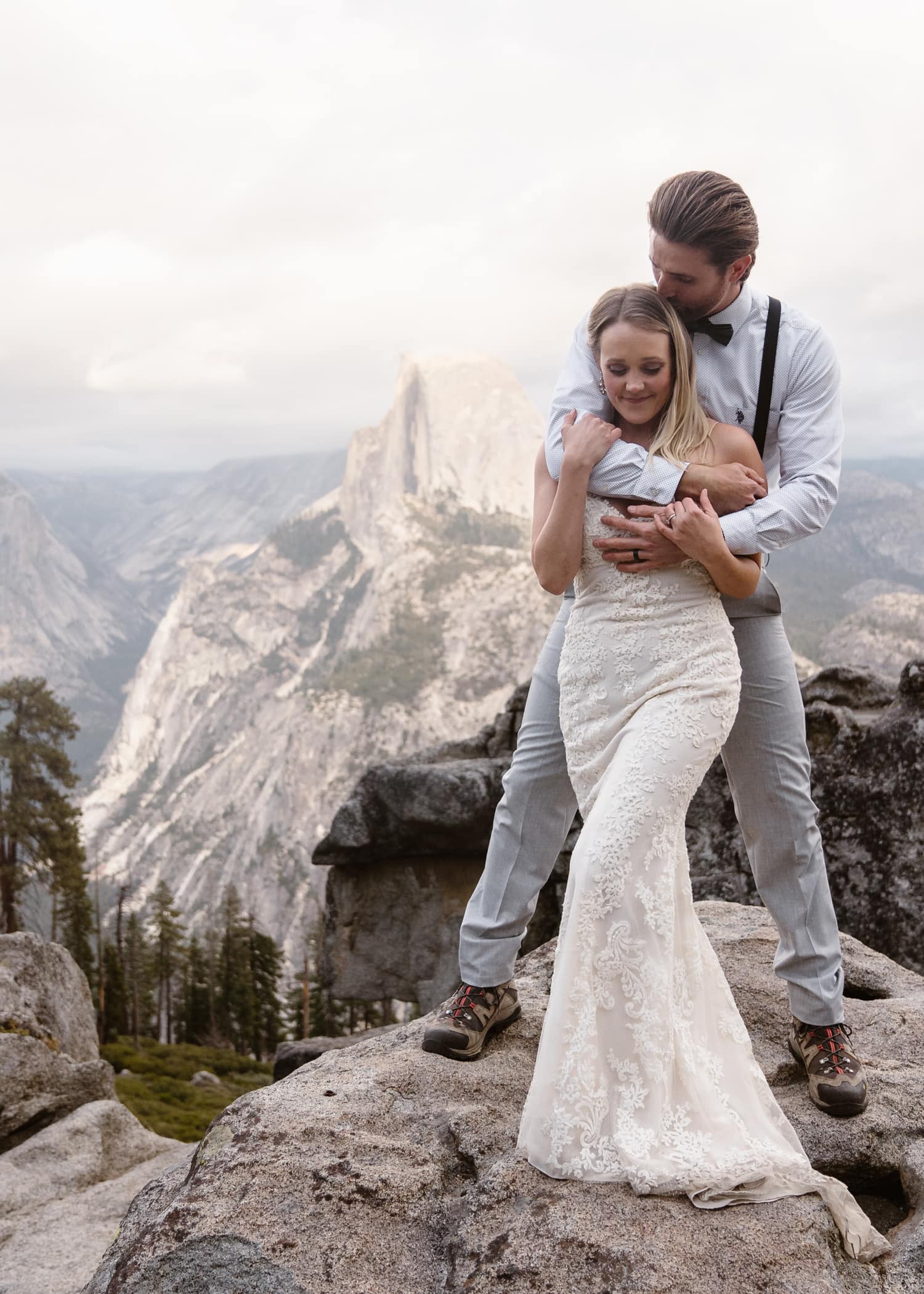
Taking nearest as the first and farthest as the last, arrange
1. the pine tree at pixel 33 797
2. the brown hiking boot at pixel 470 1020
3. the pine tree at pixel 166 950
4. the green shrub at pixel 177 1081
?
the brown hiking boot at pixel 470 1020 < the pine tree at pixel 33 797 < the green shrub at pixel 177 1081 < the pine tree at pixel 166 950

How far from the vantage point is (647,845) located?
3482mm

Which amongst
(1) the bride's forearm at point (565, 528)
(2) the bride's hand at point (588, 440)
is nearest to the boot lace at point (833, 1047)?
(1) the bride's forearm at point (565, 528)

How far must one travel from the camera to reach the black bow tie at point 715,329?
13.9 ft

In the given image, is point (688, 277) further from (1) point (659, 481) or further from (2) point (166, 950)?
(2) point (166, 950)

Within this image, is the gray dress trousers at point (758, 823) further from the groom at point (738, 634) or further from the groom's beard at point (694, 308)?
the groom's beard at point (694, 308)

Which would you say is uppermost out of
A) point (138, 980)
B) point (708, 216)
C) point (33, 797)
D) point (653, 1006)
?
A: point (708, 216)

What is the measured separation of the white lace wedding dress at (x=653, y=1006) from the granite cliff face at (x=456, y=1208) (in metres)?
0.11

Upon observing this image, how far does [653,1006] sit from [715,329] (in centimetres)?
282

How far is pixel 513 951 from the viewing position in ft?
14.9

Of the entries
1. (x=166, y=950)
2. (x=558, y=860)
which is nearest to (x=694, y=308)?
(x=558, y=860)

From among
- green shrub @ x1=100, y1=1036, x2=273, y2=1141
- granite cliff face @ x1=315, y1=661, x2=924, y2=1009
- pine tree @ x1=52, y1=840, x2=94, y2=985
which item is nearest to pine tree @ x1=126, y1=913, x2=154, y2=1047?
green shrub @ x1=100, y1=1036, x2=273, y2=1141

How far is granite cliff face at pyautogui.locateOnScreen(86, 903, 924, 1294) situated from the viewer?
3.00 meters

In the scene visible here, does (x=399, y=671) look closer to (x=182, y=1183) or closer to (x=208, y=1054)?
(x=208, y=1054)

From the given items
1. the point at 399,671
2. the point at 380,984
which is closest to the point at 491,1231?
the point at 380,984
